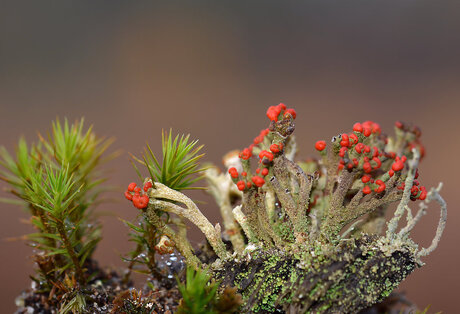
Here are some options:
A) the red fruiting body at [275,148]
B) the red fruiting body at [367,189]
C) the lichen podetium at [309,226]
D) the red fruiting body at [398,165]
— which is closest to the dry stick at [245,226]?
the lichen podetium at [309,226]

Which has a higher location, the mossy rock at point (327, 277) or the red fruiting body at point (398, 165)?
the red fruiting body at point (398, 165)

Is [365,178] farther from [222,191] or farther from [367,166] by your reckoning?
[222,191]

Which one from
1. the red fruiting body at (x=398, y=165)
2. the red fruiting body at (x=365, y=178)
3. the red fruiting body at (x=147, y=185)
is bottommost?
the red fruiting body at (x=398, y=165)

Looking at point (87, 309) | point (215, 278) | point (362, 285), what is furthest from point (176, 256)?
point (362, 285)

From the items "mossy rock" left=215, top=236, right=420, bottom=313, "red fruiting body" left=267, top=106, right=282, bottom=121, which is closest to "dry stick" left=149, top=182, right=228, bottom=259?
"mossy rock" left=215, top=236, right=420, bottom=313

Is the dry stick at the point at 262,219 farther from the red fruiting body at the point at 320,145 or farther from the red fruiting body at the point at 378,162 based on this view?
the red fruiting body at the point at 378,162

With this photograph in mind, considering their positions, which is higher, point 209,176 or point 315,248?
point 209,176

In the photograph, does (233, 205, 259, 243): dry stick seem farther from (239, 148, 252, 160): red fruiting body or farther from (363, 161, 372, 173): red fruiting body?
(363, 161, 372, 173): red fruiting body

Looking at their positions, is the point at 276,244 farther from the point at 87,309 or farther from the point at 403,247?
the point at 87,309

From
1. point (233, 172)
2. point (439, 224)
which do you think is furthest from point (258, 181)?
point (439, 224)

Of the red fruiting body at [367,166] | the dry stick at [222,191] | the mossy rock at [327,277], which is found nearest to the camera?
the mossy rock at [327,277]

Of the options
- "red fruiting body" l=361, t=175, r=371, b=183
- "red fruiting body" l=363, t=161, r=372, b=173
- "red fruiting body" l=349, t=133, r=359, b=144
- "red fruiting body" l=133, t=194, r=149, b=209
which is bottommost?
"red fruiting body" l=361, t=175, r=371, b=183
